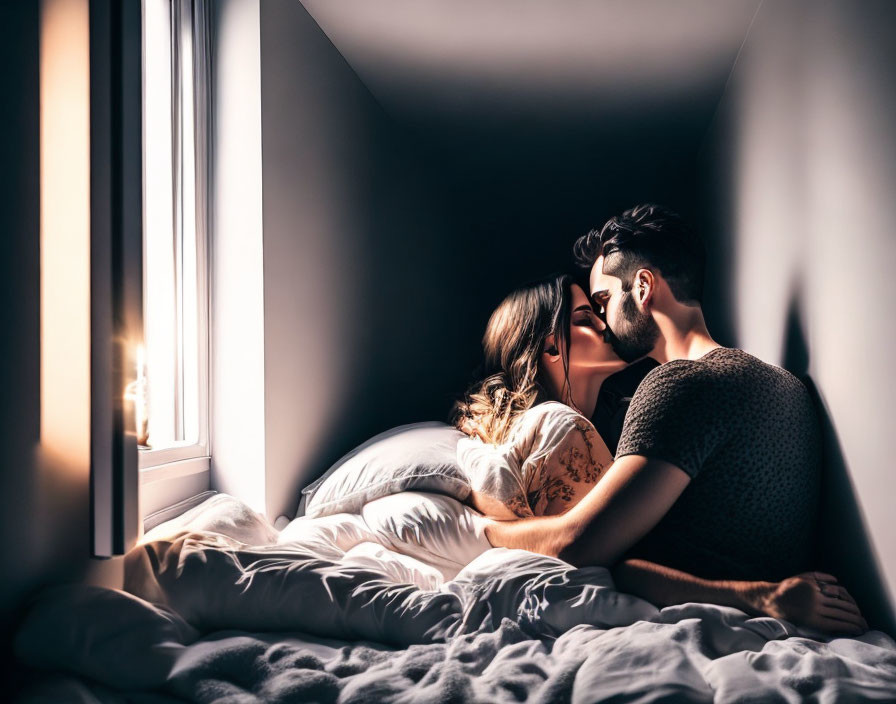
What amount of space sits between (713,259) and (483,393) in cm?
128

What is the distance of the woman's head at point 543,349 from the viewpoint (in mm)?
2115

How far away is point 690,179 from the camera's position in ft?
10.6

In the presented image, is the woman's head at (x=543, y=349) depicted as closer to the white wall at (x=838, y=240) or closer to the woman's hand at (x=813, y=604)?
the white wall at (x=838, y=240)

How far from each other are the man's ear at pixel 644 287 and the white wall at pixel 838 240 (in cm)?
33

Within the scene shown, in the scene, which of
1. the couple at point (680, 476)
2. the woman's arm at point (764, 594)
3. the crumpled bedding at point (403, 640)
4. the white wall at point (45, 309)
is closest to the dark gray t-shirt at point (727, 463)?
the couple at point (680, 476)

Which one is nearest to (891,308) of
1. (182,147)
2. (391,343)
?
(182,147)

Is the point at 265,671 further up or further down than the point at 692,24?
further down

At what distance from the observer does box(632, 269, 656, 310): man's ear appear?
1.75 m

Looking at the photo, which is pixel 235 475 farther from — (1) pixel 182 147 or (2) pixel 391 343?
(2) pixel 391 343

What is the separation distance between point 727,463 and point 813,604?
11.2 inches

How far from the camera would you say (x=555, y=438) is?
5.38ft

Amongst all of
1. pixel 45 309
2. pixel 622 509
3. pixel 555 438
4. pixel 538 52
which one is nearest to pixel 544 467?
pixel 555 438

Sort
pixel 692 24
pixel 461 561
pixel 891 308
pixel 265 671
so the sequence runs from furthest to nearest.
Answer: pixel 692 24, pixel 461 561, pixel 891 308, pixel 265 671

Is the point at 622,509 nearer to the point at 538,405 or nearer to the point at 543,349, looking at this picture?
the point at 538,405
